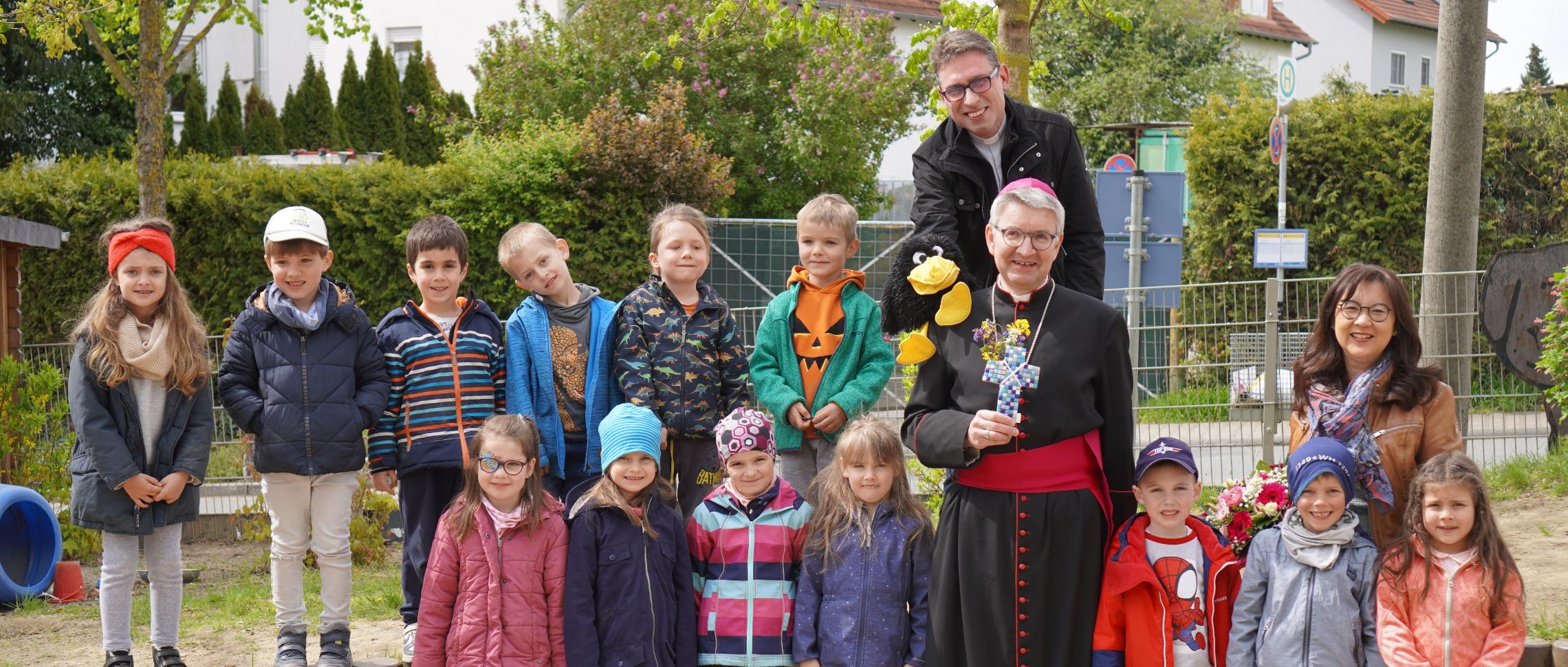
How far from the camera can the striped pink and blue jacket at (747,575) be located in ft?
14.5

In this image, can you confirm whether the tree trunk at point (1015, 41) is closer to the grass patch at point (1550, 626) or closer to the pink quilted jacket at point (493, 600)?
the grass patch at point (1550, 626)

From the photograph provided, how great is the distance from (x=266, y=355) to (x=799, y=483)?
199cm

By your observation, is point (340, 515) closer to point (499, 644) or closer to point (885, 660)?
point (499, 644)

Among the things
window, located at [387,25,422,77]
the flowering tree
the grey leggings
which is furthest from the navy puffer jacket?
window, located at [387,25,422,77]

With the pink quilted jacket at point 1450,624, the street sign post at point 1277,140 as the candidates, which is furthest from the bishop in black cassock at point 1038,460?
the street sign post at point 1277,140

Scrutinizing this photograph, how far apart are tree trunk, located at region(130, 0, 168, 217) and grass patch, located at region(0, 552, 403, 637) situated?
11.9 ft

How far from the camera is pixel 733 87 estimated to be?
19719 mm

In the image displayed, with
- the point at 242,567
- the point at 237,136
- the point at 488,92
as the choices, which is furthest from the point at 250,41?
the point at 242,567

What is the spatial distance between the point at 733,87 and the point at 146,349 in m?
15.3

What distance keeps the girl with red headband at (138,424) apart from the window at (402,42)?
25.2 meters

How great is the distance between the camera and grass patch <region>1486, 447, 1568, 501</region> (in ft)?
27.2

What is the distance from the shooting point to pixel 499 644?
14.3ft

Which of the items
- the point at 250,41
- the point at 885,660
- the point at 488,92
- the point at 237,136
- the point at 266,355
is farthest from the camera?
the point at 250,41

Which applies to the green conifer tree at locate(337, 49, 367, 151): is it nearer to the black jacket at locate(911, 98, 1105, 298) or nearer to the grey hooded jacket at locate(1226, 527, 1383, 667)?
the black jacket at locate(911, 98, 1105, 298)
